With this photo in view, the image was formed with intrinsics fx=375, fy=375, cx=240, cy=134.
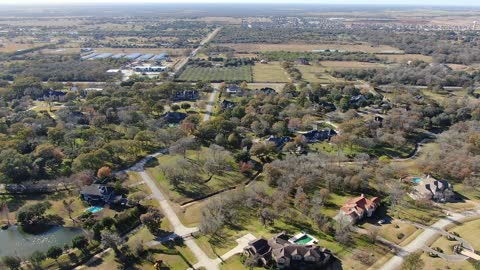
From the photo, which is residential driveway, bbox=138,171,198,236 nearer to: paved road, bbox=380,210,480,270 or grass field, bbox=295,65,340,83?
paved road, bbox=380,210,480,270

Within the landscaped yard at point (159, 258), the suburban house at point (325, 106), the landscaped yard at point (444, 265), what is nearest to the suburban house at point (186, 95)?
the suburban house at point (325, 106)

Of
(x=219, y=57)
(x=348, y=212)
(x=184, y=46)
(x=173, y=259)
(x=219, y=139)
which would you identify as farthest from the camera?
(x=184, y=46)

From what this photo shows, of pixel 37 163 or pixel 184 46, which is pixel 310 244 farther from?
pixel 184 46

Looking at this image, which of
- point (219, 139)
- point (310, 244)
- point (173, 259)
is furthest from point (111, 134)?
point (310, 244)

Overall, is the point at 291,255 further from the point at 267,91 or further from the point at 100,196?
the point at 267,91

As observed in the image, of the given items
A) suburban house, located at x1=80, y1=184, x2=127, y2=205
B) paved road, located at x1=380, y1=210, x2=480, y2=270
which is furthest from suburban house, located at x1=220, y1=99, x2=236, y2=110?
paved road, located at x1=380, y1=210, x2=480, y2=270
